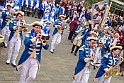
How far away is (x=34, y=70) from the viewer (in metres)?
6.57

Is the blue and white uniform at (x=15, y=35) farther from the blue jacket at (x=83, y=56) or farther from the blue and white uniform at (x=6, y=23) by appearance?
the blue jacket at (x=83, y=56)

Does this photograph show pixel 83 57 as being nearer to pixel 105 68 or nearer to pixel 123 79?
pixel 105 68

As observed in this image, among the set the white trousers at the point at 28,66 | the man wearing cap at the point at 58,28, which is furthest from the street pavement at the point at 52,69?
the white trousers at the point at 28,66

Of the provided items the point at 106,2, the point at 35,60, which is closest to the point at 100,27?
the point at 106,2

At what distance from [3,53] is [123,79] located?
5.20 m

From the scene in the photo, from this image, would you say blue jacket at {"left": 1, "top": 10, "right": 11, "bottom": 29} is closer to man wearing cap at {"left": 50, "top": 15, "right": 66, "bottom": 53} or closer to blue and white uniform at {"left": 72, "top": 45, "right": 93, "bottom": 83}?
man wearing cap at {"left": 50, "top": 15, "right": 66, "bottom": 53}

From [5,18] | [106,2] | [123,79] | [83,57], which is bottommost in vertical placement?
[123,79]

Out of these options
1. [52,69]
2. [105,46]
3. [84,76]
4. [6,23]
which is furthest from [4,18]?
[105,46]

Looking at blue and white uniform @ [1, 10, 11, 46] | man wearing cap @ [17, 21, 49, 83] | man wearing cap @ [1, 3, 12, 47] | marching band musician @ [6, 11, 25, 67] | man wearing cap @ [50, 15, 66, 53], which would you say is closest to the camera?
man wearing cap @ [17, 21, 49, 83]

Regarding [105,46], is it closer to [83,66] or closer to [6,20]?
[6,20]

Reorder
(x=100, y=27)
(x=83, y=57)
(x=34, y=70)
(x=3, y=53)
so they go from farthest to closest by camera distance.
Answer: (x=100, y=27) → (x=3, y=53) → (x=83, y=57) → (x=34, y=70)

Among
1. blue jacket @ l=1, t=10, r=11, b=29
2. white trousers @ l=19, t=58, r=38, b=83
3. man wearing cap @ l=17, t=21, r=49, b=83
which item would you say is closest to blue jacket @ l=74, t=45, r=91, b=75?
man wearing cap @ l=17, t=21, r=49, b=83

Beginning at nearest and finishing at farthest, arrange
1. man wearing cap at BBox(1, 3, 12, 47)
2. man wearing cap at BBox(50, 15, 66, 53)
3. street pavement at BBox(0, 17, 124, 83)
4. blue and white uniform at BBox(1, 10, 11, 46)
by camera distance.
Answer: street pavement at BBox(0, 17, 124, 83) < man wearing cap at BBox(1, 3, 12, 47) < blue and white uniform at BBox(1, 10, 11, 46) < man wearing cap at BBox(50, 15, 66, 53)

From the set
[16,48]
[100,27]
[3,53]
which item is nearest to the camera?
[16,48]
